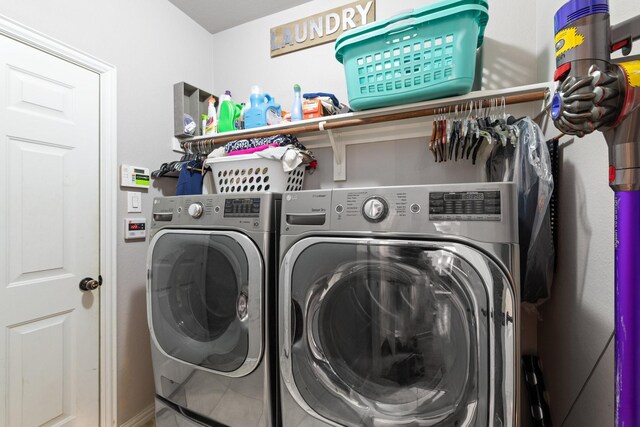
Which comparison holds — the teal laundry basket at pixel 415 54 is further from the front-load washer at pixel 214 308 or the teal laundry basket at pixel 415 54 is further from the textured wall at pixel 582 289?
the front-load washer at pixel 214 308

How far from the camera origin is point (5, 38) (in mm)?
1180

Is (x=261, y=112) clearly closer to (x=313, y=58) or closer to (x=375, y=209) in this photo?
(x=313, y=58)

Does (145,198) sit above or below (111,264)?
above

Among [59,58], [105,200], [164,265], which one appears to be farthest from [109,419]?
[59,58]

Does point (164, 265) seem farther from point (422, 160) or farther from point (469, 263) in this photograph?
point (422, 160)

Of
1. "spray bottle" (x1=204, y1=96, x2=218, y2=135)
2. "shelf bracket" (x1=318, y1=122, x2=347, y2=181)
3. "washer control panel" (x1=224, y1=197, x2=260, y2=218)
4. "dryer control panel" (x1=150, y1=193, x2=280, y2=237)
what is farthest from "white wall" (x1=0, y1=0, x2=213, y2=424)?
"shelf bracket" (x1=318, y1=122, x2=347, y2=181)

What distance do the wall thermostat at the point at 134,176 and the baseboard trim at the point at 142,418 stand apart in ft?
4.53

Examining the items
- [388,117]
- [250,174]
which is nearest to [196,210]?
[250,174]

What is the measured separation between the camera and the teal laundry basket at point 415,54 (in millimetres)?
1092

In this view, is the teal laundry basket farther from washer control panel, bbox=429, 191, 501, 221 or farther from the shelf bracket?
washer control panel, bbox=429, 191, 501, 221

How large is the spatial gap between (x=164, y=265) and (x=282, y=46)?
163cm

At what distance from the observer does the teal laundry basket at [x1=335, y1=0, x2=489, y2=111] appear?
3.58 feet

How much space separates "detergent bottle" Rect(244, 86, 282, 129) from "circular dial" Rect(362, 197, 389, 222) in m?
1.09

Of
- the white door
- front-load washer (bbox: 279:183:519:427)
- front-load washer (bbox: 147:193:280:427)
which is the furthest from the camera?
the white door
